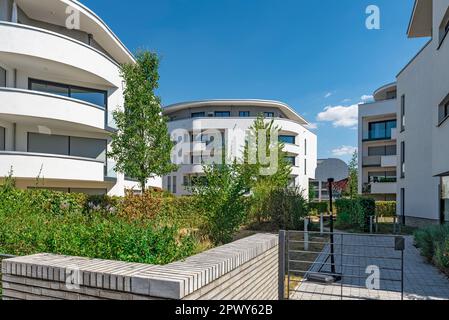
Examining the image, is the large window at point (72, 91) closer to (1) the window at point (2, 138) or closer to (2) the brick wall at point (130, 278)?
(1) the window at point (2, 138)

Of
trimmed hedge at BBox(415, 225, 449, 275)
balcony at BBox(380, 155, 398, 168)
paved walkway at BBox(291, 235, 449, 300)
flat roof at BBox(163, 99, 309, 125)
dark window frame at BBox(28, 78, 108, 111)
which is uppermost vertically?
flat roof at BBox(163, 99, 309, 125)

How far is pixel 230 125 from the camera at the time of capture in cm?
3575

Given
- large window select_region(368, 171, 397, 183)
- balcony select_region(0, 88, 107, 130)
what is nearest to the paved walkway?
balcony select_region(0, 88, 107, 130)

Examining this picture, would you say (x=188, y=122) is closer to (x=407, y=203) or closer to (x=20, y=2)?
(x=20, y=2)

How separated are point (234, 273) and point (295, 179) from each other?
37.0 metres

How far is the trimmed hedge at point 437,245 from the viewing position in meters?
7.65

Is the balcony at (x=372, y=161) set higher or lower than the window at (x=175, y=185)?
higher

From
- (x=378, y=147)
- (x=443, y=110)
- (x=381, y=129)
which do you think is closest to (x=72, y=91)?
(x=443, y=110)

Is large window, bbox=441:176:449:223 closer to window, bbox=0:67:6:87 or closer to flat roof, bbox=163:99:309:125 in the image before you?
window, bbox=0:67:6:87

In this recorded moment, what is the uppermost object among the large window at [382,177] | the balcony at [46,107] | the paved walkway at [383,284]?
the balcony at [46,107]

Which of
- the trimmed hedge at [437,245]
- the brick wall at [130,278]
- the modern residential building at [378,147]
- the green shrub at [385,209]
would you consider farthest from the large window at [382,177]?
the brick wall at [130,278]

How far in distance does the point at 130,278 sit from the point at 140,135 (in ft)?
48.7

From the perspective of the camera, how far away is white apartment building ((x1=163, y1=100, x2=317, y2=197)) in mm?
35750

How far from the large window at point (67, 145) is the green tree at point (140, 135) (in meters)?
2.85
